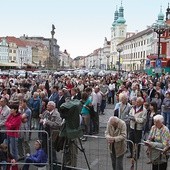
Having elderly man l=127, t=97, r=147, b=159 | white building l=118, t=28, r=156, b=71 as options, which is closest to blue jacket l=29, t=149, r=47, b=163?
elderly man l=127, t=97, r=147, b=159

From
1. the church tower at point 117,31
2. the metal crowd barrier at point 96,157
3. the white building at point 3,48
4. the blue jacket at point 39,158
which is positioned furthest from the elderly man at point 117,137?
the church tower at point 117,31

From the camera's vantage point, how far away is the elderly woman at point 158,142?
7.89 meters

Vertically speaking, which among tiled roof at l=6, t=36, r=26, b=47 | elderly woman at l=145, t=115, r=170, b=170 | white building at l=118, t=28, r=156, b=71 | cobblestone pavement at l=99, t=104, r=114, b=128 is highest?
tiled roof at l=6, t=36, r=26, b=47

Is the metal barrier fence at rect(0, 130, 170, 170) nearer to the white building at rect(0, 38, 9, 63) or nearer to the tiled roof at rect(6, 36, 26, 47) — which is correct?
the white building at rect(0, 38, 9, 63)

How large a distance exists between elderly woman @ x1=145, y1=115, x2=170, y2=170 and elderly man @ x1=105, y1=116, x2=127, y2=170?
1.94ft

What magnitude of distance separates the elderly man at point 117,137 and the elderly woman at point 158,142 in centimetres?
59

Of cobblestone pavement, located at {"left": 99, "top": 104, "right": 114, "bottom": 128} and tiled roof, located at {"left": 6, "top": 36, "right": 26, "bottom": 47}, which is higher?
tiled roof, located at {"left": 6, "top": 36, "right": 26, "bottom": 47}

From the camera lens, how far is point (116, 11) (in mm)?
170750

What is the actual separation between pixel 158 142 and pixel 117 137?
85cm

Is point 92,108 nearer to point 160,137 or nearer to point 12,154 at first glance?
point 12,154

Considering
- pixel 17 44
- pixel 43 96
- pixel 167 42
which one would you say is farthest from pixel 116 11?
pixel 43 96

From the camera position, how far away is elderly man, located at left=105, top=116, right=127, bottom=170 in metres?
8.23

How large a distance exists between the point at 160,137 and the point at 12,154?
429 cm

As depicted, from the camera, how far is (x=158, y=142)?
7961mm
